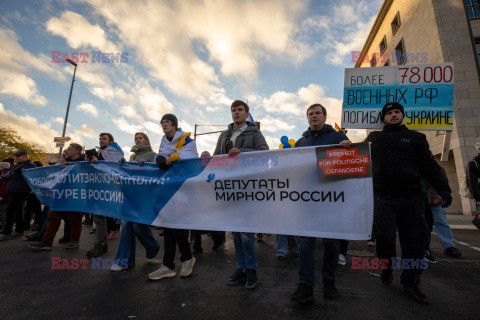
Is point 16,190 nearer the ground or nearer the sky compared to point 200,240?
nearer the sky

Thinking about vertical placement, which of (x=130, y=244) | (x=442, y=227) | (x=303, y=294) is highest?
(x=442, y=227)

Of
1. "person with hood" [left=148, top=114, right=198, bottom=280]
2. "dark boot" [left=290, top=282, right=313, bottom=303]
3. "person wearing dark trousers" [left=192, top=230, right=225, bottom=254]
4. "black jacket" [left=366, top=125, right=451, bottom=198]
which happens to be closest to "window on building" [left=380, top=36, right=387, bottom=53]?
"black jacket" [left=366, top=125, right=451, bottom=198]

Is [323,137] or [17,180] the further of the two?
[17,180]

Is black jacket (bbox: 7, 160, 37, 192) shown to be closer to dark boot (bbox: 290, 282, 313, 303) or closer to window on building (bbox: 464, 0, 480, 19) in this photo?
dark boot (bbox: 290, 282, 313, 303)

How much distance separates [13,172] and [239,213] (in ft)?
20.0

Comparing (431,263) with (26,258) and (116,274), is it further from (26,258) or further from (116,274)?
(26,258)

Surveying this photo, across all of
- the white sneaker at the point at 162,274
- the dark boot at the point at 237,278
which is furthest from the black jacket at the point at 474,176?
the white sneaker at the point at 162,274

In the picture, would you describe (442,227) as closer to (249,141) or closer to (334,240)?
(334,240)

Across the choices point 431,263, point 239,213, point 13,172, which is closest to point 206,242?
point 239,213

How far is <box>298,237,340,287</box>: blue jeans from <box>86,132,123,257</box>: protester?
11.0 feet

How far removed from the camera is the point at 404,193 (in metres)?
2.43

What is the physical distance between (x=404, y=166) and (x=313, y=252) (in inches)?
52.9

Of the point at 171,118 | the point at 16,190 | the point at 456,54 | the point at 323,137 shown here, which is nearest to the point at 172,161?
the point at 171,118

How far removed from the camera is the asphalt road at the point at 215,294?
6.64 ft
